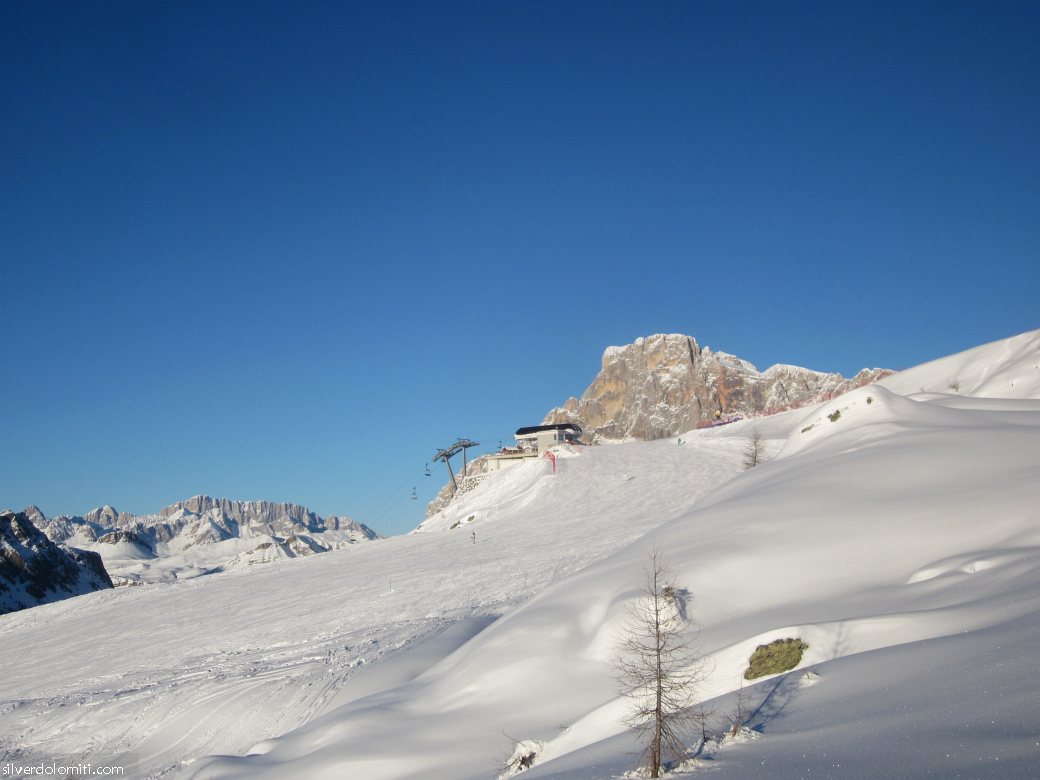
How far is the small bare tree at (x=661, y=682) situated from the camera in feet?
24.9

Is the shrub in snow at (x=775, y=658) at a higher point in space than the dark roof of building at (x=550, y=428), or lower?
lower

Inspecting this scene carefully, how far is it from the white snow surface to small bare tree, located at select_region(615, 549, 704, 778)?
1.10 ft

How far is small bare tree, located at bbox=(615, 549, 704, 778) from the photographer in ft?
24.9

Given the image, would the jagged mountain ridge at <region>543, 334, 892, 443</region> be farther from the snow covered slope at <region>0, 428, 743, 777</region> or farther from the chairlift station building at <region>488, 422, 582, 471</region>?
the snow covered slope at <region>0, 428, 743, 777</region>

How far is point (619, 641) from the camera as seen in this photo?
14.0m

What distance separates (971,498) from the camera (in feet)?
52.9

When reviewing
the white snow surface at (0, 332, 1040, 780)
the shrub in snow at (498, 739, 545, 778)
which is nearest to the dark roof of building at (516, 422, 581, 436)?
the white snow surface at (0, 332, 1040, 780)

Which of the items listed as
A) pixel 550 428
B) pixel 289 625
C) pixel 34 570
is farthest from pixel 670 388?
pixel 289 625

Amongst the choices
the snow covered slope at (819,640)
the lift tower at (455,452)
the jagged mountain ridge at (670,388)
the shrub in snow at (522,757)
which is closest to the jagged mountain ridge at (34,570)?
the lift tower at (455,452)

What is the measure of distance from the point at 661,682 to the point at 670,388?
539 feet

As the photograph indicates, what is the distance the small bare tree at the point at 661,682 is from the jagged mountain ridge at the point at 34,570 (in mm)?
124512

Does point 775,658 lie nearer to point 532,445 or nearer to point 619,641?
point 619,641

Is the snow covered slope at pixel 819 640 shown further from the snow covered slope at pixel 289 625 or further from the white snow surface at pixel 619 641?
the snow covered slope at pixel 289 625

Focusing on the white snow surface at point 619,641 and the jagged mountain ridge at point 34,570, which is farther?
the jagged mountain ridge at point 34,570
